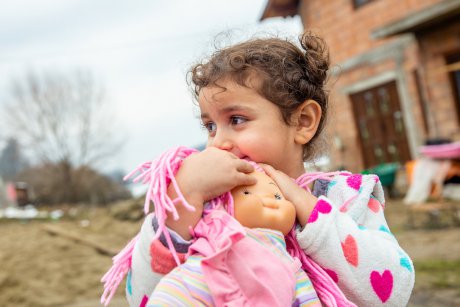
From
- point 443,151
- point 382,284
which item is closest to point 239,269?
point 382,284

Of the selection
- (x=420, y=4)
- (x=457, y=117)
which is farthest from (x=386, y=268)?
(x=420, y=4)

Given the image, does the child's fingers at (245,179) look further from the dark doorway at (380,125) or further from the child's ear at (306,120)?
the dark doorway at (380,125)

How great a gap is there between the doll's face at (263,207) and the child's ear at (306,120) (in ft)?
0.78

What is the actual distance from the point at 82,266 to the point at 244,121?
5.47 metres

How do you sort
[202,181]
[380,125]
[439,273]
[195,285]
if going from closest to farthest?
[195,285]
[202,181]
[439,273]
[380,125]

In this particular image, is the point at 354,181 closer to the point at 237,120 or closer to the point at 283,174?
the point at 283,174

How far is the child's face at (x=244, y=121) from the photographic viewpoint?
143 centimetres

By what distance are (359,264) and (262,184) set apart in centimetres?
32

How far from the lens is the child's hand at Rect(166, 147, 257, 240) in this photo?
1.28m

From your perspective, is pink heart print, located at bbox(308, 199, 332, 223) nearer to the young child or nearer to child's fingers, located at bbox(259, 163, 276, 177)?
the young child

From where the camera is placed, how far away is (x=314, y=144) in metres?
1.70

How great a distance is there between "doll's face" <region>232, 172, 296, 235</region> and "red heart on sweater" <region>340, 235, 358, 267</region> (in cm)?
15

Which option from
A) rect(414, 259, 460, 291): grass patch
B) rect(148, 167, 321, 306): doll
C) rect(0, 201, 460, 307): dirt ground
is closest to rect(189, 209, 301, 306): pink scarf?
rect(148, 167, 321, 306): doll

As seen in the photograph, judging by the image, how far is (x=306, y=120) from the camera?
62.9 inches
